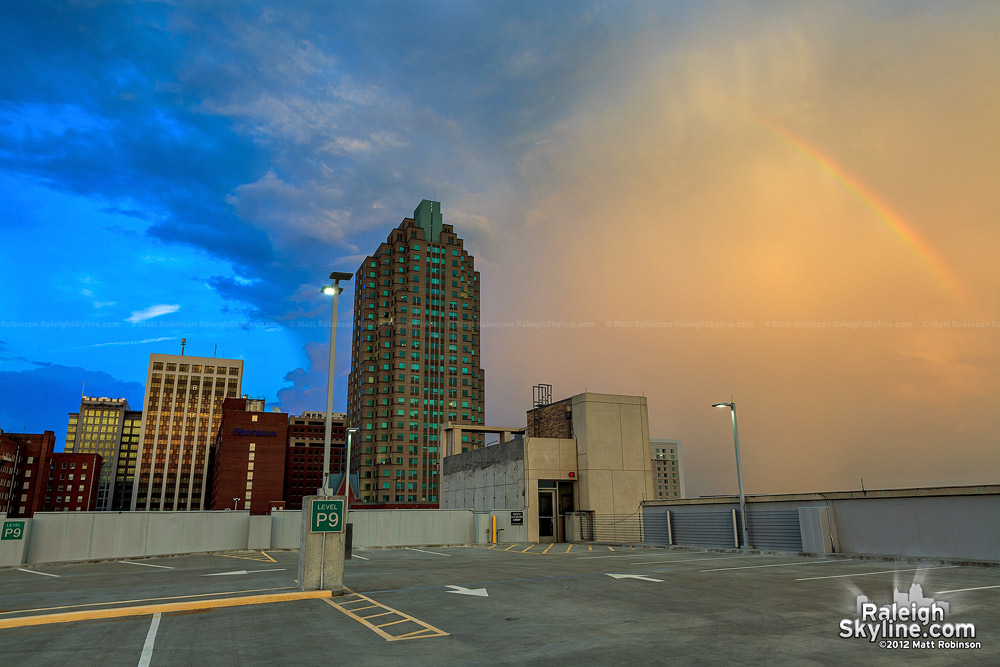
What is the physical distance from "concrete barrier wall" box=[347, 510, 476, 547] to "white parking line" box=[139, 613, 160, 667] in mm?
29032

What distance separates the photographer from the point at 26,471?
16938cm

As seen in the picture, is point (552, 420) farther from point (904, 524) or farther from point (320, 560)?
point (320, 560)

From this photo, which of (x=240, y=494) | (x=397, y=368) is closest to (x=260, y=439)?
(x=240, y=494)

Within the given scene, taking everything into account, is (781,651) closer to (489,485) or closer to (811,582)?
(811,582)

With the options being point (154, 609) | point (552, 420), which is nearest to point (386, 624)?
point (154, 609)

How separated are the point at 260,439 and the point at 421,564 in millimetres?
165500

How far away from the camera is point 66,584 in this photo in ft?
69.7

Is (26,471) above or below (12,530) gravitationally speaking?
above

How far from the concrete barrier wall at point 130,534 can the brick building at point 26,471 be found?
155617 mm

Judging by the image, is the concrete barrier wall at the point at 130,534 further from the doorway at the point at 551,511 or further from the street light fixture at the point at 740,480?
the street light fixture at the point at 740,480

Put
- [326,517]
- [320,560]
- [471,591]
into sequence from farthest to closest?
[326,517] → [471,591] → [320,560]

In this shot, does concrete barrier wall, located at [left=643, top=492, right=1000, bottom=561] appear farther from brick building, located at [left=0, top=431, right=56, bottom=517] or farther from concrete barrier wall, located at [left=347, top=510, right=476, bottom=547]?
brick building, located at [left=0, top=431, right=56, bottom=517]

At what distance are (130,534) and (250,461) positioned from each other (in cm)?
14966

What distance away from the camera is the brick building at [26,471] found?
158 meters
